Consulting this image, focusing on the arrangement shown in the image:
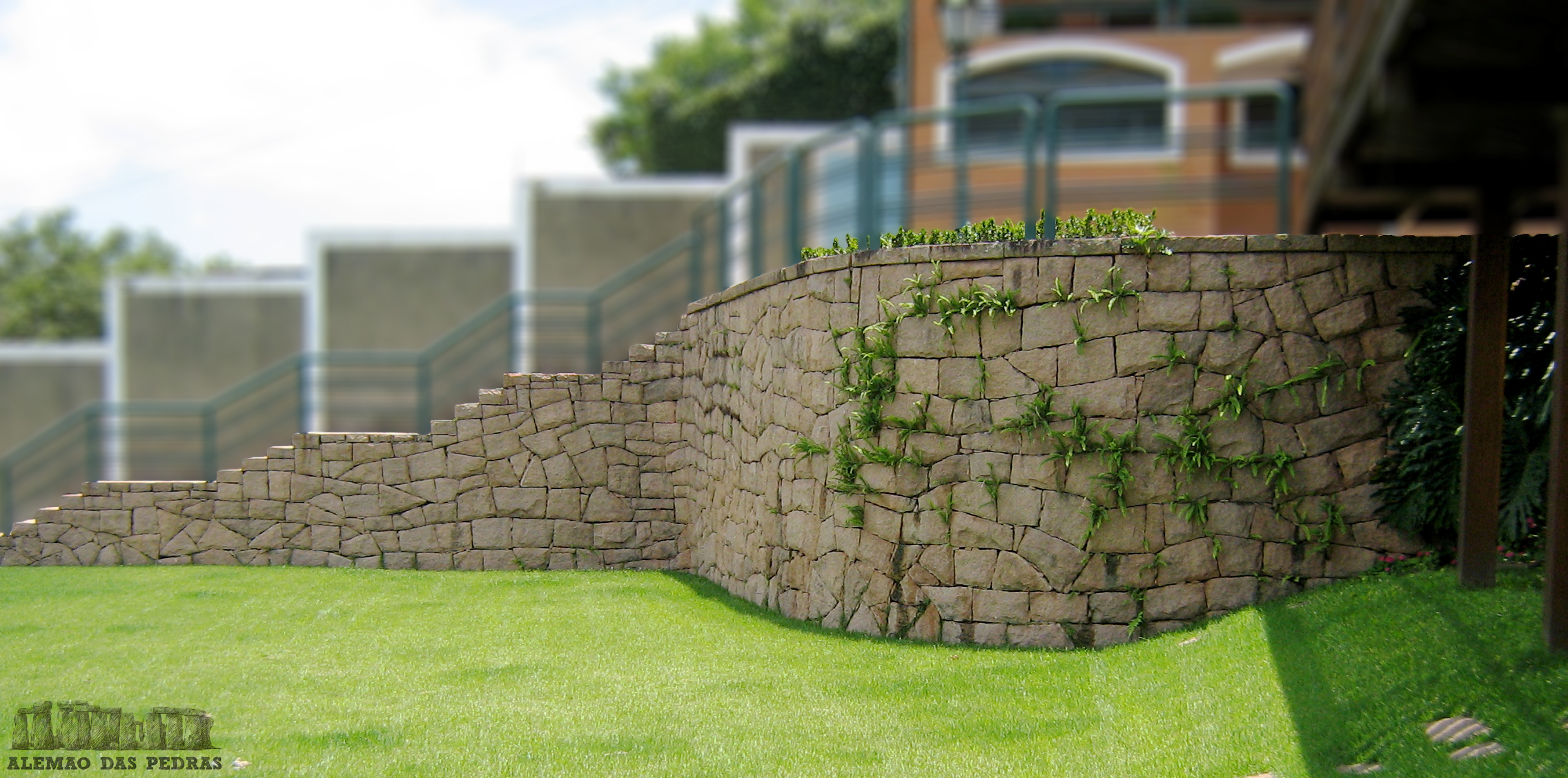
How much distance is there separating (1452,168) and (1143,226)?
156cm

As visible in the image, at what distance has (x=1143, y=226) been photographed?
7098mm

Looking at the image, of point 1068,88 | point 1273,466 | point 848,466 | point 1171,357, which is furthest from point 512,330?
point 1068,88

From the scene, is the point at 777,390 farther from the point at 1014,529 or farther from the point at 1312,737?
the point at 1312,737

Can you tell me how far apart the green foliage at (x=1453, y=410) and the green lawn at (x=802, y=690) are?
1.50 feet

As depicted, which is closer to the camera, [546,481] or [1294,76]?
[546,481]

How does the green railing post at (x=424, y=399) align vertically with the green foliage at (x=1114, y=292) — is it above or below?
below

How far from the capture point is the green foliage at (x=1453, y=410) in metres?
6.78

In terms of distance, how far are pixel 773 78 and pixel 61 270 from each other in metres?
28.0

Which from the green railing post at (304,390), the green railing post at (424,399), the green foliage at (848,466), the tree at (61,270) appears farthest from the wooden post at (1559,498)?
the tree at (61,270)

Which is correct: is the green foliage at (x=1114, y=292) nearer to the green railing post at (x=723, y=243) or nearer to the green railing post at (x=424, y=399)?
the green railing post at (x=723, y=243)

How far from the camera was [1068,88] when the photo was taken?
1727 cm

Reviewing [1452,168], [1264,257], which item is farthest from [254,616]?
[1452,168]

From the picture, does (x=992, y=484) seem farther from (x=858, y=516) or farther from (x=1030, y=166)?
(x=1030, y=166)

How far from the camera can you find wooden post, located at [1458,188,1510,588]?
6.45m
